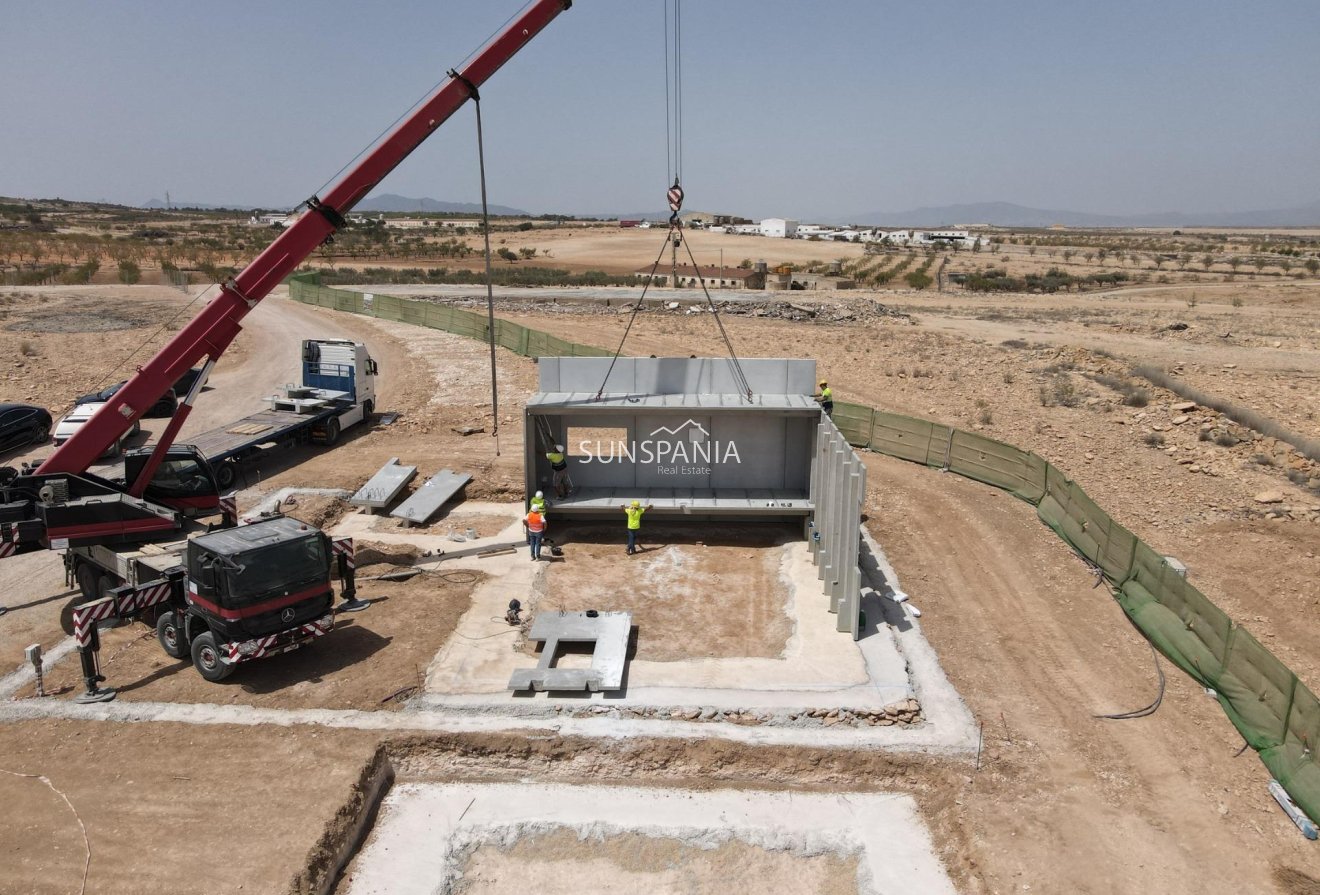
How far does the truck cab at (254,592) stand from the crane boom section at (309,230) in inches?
199

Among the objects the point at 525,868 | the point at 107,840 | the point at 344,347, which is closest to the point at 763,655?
the point at 525,868

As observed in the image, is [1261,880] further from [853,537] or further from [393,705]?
[393,705]

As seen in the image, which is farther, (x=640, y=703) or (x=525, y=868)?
(x=640, y=703)

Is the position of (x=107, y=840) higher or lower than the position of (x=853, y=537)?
lower

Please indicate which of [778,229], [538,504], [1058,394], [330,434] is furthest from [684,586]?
[778,229]

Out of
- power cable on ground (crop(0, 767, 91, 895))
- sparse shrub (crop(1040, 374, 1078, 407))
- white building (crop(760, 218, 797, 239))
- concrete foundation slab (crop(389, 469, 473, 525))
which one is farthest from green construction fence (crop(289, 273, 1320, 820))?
white building (crop(760, 218, 797, 239))

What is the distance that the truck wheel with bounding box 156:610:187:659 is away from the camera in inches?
532

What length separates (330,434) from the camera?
26000 millimetres

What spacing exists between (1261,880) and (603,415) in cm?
1380

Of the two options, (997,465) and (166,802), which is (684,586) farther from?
(997,465)

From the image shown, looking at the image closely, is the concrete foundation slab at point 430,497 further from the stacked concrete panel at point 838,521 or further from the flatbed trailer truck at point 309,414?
the stacked concrete panel at point 838,521

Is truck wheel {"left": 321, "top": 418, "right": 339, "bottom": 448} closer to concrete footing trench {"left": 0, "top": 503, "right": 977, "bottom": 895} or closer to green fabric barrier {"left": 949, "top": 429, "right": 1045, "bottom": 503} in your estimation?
concrete footing trench {"left": 0, "top": 503, "right": 977, "bottom": 895}

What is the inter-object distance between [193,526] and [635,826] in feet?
38.1

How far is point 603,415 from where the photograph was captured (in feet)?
62.7
